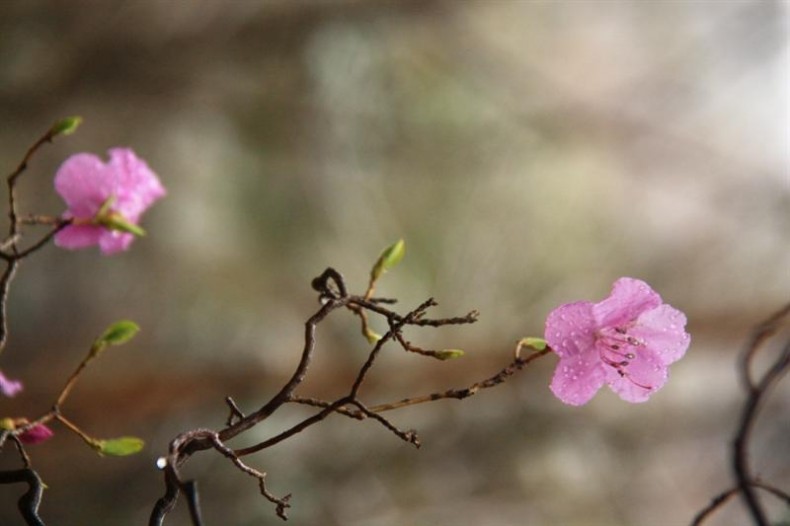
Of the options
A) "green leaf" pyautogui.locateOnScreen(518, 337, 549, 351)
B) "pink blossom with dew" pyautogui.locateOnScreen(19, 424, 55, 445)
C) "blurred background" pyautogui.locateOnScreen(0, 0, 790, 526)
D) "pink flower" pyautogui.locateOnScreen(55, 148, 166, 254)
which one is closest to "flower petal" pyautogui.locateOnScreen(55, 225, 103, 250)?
"pink flower" pyautogui.locateOnScreen(55, 148, 166, 254)

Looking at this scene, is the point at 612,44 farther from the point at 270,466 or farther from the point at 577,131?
the point at 270,466

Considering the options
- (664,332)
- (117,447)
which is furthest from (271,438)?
(664,332)

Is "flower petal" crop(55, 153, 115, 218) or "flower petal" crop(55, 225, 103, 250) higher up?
"flower petal" crop(55, 153, 115, 218)

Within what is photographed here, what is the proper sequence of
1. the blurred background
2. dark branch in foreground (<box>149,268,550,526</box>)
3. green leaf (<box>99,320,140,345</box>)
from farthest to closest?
the blurred background < green leaf (<box>99,320,140,345</box>) < dark branch in foreground (<box>149,268,550,526</box>)

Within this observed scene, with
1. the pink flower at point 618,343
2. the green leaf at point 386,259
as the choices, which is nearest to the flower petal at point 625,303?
the pink flower at point 618,343

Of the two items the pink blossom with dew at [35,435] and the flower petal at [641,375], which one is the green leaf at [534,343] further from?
the pink blossom with dew at [35,435]

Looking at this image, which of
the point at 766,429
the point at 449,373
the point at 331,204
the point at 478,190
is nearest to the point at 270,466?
the point at 449,373

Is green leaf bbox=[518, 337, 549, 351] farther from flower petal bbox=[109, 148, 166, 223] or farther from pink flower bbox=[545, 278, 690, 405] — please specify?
flower petal bbox=[109, 148, 166, 223]

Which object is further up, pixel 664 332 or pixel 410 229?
pixel 410 229

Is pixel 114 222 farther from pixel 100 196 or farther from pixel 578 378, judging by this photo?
pixel 578 378
